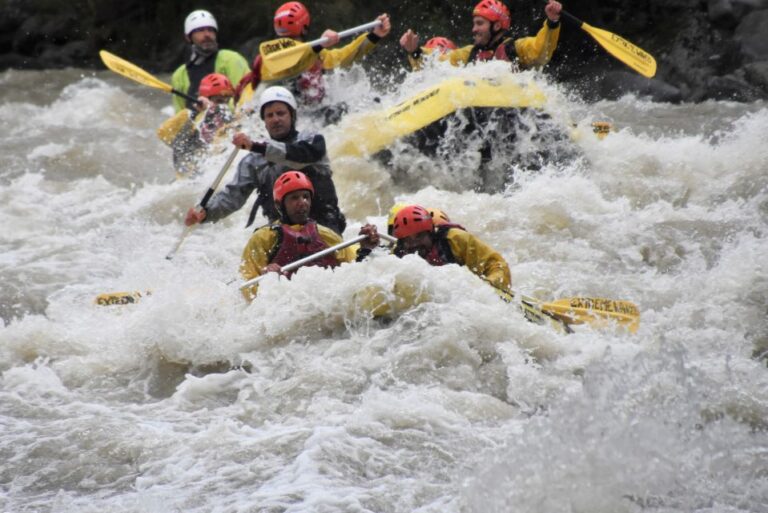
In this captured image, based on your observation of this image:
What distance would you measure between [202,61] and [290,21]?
4.14 feet

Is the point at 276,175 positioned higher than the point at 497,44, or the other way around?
the point at 497,44

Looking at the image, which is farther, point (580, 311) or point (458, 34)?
point (458, 34)

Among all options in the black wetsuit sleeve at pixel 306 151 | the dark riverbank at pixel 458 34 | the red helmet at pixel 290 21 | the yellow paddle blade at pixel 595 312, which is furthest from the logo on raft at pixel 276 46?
the yellow paddle blade at pixel 595 312

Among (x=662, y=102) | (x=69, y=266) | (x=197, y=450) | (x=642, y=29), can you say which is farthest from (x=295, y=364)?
(x=642, y=29)

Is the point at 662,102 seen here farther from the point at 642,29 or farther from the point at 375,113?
the point at 375,113

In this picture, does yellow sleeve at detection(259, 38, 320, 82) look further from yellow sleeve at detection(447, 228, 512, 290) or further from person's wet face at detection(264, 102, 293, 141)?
yellow sleeve at detection(447, 228, 512, 290)

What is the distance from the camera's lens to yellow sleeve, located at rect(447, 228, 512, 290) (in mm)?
6531

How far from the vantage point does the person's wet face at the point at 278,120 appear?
7.27 metres

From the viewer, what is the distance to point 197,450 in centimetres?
Result: 504

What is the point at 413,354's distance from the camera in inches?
233

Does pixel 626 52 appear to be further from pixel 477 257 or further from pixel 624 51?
pixel 477 257

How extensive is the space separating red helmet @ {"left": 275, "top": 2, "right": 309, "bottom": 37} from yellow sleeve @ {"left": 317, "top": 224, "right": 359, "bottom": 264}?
380 centimetres

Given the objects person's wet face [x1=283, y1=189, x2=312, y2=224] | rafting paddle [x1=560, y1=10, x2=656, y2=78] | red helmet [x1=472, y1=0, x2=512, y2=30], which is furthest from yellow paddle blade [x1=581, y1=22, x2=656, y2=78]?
person's wet face [x1=283, y1=189, x2=312, y2=224]

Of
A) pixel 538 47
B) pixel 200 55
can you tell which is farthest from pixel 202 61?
pixel 538 47
